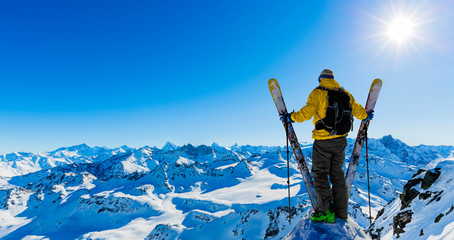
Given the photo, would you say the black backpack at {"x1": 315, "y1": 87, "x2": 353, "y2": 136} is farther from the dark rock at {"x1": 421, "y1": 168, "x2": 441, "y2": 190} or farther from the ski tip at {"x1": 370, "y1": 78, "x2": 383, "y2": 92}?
the dark rock at {"x1": 421, "y1": 168, "x2": 441, "y2": 190}

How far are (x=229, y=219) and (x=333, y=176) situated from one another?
12248 centimetres

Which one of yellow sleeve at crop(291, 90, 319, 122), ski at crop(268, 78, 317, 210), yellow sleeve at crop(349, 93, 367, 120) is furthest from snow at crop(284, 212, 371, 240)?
yellow sleeve at crop(349, 93, 367, 120)

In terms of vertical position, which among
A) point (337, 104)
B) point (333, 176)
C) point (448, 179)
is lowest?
point (448, 179)

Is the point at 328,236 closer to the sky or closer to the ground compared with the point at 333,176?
closer to the ground

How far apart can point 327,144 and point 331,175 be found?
824 mm

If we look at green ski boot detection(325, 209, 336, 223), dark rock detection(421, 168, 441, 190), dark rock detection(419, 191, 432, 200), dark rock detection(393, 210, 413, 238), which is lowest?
dark rock detection(393, 210, 413, 238)

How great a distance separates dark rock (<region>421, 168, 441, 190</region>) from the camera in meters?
21.2

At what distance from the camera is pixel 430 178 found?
71.2 ft

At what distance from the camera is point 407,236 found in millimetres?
14781

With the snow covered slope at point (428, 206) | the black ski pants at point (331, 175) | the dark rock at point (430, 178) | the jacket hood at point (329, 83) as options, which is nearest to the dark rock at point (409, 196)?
the snow covered slope at point (428, 206)

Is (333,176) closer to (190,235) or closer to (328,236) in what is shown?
(328,236)

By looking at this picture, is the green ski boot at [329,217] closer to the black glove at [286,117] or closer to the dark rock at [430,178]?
the black glove at [286,117]

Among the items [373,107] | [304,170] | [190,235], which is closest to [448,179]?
[373,107]

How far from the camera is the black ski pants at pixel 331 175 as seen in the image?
519cm
